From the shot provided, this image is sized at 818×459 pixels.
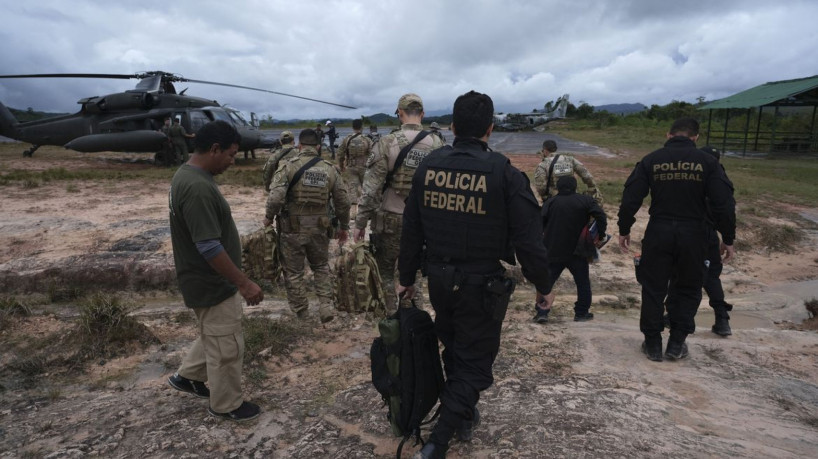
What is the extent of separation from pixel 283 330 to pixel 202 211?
203 centimetres

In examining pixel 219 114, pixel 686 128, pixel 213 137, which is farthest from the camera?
pixel 219 114

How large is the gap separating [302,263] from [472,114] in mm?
2702

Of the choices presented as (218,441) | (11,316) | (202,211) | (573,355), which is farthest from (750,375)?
(11,316)

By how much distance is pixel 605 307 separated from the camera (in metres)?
5.85

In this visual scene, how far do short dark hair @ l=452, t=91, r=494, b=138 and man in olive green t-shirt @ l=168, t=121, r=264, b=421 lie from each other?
4.22ft

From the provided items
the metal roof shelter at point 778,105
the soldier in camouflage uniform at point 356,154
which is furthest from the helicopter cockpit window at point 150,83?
the metal roof shelter at point 778,105

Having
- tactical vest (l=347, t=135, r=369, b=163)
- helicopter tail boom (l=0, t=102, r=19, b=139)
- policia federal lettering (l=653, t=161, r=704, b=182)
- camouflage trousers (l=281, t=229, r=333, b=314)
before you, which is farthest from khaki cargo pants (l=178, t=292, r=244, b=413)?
helicopter tail boom (l=0, t=102, r=19, b=139)

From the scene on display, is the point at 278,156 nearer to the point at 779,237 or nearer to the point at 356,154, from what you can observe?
the point at 356,154

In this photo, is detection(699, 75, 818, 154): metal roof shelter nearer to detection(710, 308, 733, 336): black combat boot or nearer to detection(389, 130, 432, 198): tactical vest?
detection(710, 308, 733, 336): black combat boot

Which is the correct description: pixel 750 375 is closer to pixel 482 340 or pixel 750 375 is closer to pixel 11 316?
pixel 482 340

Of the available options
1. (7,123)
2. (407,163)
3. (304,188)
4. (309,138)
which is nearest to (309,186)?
(304,188)

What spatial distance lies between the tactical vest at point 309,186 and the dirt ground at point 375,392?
4.06 ft

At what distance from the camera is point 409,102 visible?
3.97m

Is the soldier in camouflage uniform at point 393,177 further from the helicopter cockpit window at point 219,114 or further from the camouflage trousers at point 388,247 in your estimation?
the helicopter cockpit window at point 219,114
